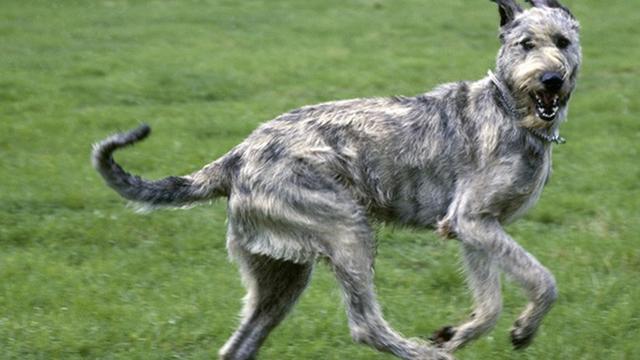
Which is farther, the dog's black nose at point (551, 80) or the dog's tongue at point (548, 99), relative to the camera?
the dog's tongue at point (548, 99)

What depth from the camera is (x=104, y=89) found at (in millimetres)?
14867

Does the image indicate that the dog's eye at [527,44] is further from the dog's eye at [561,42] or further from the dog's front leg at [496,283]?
the dog's front leg at [496,283]

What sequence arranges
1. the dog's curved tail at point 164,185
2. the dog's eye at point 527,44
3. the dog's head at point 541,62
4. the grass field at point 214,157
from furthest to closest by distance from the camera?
the grass field at point 214,157, the dog's eye at point 527,44, the dog's head at point 541,62, the dog's curved tail at point 164,185

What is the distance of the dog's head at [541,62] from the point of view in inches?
254

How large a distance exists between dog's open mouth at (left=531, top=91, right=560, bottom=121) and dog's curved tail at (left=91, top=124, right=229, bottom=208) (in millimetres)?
1766

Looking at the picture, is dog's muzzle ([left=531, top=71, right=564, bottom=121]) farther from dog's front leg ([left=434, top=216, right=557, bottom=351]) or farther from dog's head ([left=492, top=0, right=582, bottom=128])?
dog's front leg ([left=434, top=216, right=557, bottom=351])

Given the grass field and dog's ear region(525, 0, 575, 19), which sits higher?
dog's ear region(525, 0, 575, 19)

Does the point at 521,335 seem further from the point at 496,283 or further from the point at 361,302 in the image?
the point at 361,302

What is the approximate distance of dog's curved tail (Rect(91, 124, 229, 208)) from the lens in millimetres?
6324

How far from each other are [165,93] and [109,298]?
7086 millimetres

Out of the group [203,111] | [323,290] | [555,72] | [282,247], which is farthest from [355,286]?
[203,111]

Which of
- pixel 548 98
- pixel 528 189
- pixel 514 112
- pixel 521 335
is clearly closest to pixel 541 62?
pixel 548 98

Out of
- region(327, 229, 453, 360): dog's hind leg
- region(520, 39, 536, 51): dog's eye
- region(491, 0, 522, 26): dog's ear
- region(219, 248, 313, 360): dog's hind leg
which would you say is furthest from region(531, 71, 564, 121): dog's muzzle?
region(219, 248, 313, 360): dog's hind leg

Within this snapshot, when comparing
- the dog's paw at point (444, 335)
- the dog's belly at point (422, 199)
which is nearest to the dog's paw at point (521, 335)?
the dog's paw at point (444, 335)
